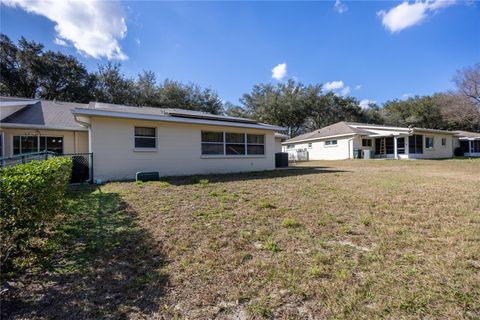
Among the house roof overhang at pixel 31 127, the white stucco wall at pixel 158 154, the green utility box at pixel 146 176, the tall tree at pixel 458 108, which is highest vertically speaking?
the tall tree at pixel 458 108

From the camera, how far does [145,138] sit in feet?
34.1

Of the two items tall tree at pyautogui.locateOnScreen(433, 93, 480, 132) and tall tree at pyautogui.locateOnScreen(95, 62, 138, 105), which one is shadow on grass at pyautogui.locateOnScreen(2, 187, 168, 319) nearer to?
tall tree at pyautogui.locateOnScreen(95, 62, 138, 105)

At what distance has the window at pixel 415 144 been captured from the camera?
23131mm

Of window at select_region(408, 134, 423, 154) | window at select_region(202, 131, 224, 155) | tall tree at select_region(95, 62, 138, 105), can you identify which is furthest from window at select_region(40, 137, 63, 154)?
window at select_region(408, 134, 423, 154)

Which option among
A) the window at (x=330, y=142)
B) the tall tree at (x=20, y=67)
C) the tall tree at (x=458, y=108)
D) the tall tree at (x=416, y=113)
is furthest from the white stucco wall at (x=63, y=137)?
the tall tree at (x=416, y=113)

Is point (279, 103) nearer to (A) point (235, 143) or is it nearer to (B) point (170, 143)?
(A) point (235, 143)

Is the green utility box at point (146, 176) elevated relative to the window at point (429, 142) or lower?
lower

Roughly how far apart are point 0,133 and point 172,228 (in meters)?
12.7

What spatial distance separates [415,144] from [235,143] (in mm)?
20812

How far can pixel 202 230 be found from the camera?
4.05m

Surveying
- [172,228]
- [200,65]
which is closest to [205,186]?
[172,228]

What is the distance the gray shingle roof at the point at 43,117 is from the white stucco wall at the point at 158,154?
15.5ft

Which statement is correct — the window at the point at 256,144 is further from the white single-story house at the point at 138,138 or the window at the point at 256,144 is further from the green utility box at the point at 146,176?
the green utility box at the point at 146,176

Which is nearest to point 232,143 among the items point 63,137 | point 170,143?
point 170,143
